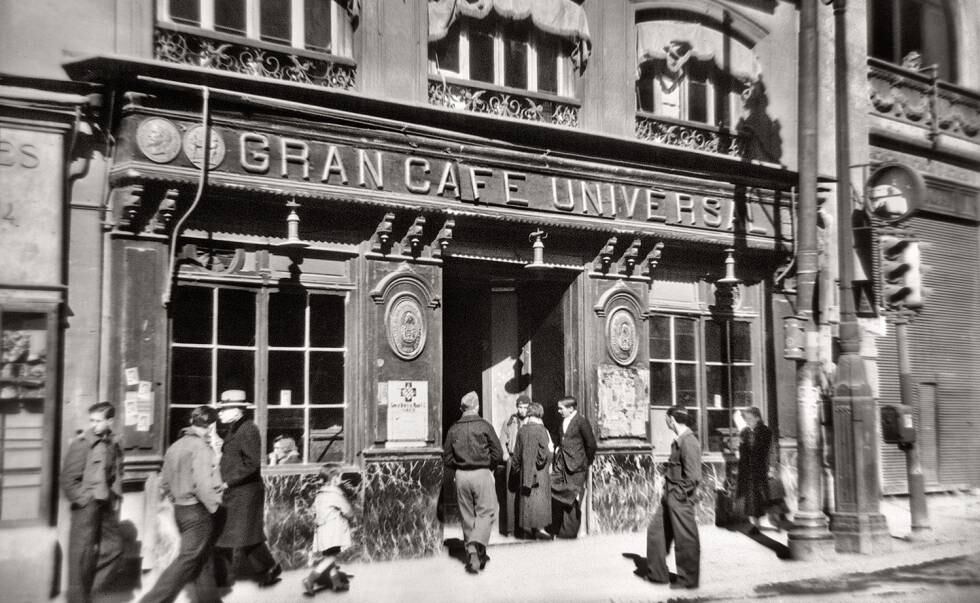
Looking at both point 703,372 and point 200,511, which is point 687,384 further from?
point 200,511

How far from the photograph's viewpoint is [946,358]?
678 inches

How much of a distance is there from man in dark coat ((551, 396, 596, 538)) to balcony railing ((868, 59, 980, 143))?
800 cm

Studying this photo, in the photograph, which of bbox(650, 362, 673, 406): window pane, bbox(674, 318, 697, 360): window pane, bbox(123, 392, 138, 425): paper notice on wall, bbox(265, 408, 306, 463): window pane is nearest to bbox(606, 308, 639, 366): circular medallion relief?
bbox(650, 362, 673, 406): window pane

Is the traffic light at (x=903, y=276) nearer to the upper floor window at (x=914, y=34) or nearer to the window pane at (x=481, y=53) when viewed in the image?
the upper floor window at (x=914, y=34)

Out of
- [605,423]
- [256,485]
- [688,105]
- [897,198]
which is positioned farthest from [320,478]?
[897,198]

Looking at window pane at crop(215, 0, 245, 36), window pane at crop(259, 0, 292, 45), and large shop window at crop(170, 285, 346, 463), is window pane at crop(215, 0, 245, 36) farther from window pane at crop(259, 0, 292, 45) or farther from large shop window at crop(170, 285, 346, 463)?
large shop window at crop(170, 285, 346, 463)

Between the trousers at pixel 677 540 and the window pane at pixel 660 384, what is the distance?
3.76 m

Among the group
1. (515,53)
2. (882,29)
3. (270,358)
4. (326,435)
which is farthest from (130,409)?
(882,29)

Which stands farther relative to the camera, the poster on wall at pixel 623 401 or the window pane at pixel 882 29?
the window pane at pixel 882 29

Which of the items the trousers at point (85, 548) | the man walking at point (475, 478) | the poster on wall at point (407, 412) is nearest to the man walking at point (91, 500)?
the trousers at point (85, 548)

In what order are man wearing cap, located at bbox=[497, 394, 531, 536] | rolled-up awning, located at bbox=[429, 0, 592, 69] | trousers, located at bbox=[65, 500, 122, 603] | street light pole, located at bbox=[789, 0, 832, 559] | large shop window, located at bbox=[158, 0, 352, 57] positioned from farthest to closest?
1. man wearing cap, located at bbox=[497, 394, 531, 536]
2. rolled-up awning, located at bbox=[429, 0, 592, 69]
3. street light pole, located at bbox=[789, 0, 832, 559]
4. large shop window, located at bbox=[158, 0, 352, 57]
5. trousers, located at bbox=[65, 500, 122, 603]

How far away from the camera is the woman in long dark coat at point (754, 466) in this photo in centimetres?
1345

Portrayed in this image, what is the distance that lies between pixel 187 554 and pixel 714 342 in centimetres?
835

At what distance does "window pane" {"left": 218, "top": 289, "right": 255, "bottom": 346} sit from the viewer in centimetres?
1015
